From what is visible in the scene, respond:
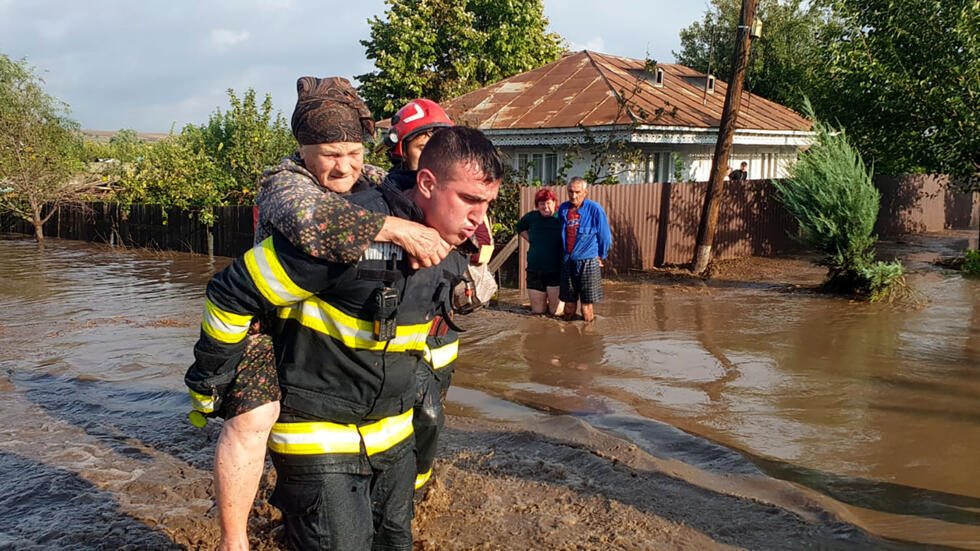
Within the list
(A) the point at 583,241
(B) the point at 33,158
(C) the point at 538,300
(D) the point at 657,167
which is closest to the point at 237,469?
(A) the point at 583,241

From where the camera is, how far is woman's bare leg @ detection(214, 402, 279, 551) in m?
2.67

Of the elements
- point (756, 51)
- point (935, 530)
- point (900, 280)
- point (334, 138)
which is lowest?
point (935, 530)

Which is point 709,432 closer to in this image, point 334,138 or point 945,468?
point 945,468

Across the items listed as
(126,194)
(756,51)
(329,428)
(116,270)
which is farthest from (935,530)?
(756,51)

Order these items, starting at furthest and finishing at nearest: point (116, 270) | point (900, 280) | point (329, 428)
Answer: point (116, 270)
point (900, 280)
point (329, 428)

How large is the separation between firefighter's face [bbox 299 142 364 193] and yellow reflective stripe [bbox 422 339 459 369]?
1168 millimetres

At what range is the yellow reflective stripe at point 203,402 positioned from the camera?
2.66 metres

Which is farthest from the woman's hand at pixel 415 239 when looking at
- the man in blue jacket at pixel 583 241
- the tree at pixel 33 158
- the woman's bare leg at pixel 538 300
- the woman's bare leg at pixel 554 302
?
the tree at pixel 33 158

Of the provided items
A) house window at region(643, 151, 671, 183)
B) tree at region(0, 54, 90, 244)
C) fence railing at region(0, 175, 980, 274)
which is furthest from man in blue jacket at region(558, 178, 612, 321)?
tree at region(0, 54, 90, 244)

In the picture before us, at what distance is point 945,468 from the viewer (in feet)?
17.7

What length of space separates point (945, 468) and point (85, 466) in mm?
5508

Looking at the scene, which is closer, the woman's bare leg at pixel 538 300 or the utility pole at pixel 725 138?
the woman's bare leg at pixel 538 300

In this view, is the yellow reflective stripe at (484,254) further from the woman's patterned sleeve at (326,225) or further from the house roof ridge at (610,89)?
the house roof ridge at (610,89)

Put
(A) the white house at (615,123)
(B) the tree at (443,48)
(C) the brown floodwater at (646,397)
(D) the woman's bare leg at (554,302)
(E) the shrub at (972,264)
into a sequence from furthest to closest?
(B) the tree at (443,48), (A) the white house at (615,123), (E) the shrub at (972,264), (D) the woman's bare leg at (554,302), (C) the brown floodwater at (646,397)
